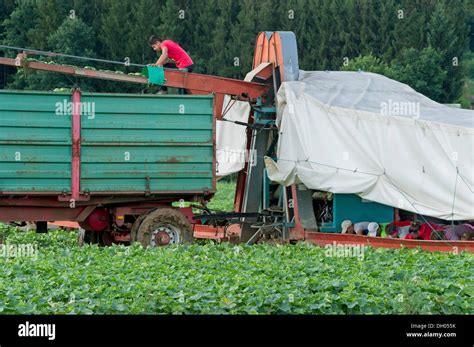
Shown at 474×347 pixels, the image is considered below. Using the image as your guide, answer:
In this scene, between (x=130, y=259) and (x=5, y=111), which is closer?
(x=130, y=259)

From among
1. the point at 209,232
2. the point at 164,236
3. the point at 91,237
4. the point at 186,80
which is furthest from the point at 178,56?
the point at 164,236

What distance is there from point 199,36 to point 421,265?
4776 centimetres

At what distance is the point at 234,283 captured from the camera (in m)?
12.6

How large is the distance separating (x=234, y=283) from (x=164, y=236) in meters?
6.36

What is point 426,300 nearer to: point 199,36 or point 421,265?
point 421,265

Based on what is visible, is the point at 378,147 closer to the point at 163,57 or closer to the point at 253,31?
the point at 163,57

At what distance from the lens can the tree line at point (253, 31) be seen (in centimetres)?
5756

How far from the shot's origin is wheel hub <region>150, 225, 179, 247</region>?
18.8 metres

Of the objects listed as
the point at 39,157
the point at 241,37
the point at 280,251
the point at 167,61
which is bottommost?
the point at 280,251

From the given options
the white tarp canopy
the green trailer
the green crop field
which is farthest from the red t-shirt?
the green crop field

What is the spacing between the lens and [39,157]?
18.1 m

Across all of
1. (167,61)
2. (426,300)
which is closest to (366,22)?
(167,61)

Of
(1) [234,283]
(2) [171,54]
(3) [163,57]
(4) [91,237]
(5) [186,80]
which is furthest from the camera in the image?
(2) [171,54]

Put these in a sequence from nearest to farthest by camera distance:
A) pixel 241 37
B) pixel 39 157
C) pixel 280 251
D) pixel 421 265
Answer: pixel 421 265
pixel 280 251
pixel 39 157
pixel 241 37
